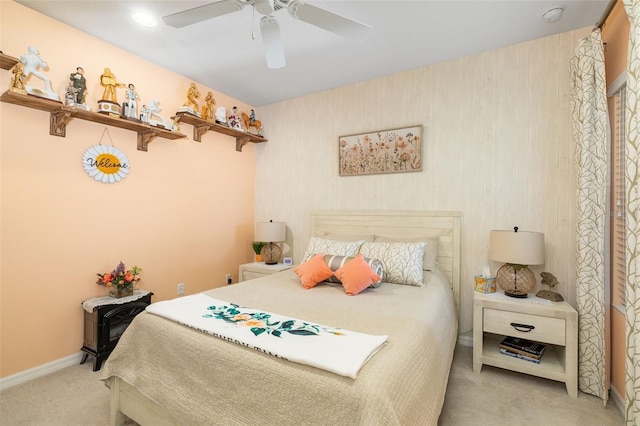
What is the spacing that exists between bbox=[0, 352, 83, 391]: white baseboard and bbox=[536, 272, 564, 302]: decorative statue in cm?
381

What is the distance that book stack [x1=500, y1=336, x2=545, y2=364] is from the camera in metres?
2.26

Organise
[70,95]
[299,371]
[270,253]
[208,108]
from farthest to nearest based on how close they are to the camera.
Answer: [270,253], [208,108], [70,95], [299,371]

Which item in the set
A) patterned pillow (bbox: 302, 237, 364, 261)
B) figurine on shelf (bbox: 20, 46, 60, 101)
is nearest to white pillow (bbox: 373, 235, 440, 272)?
patterned pillow (bbox: 302, 237, 364, 261)

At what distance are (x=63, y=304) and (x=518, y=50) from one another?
4.42m

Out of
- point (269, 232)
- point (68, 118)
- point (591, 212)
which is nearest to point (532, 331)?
point (591, 212)

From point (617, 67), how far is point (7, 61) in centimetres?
412

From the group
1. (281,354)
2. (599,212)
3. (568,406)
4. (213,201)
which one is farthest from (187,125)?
(568,406)

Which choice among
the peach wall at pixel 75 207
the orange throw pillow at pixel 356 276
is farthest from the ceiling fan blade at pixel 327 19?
the peach wall at pixel 75 207

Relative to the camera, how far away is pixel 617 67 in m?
2.06

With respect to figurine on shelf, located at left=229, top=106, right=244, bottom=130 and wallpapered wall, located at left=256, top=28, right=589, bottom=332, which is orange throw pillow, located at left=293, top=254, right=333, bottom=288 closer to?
wallpapered wall, located at left=256, top=28, right=589, bottom=332

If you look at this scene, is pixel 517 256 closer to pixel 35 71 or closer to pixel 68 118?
pixel 68 118

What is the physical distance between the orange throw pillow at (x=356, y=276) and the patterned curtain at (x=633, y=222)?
1.36 meters

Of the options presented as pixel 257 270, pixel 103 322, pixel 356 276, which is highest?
pixel 356 276

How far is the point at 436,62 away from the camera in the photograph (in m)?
3.02
